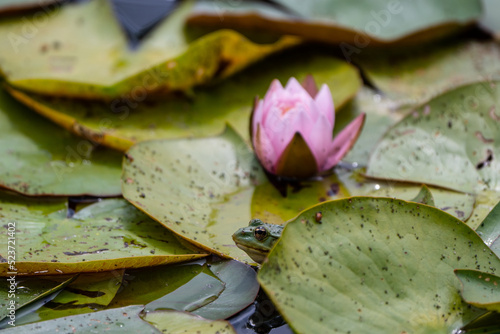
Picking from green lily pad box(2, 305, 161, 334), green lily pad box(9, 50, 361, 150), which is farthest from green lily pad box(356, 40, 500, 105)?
green lily pad box(2, 305, 161, 334)

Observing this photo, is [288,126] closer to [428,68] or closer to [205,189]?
[205,189]

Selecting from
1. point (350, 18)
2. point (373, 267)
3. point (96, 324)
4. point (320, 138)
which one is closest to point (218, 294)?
point (96, 324)

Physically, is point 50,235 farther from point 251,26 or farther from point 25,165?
point 251,26

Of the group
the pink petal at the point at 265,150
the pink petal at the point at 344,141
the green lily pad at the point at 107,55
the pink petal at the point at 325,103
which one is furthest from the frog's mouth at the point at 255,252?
the green lily pad at the point at 107,55

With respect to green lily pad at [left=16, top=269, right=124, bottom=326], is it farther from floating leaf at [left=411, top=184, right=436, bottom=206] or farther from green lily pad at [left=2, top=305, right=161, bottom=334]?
floating leaf at [left=411, top=184, right=436, bottom=206]

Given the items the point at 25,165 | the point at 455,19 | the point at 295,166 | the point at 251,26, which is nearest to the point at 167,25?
the point at 251,26
